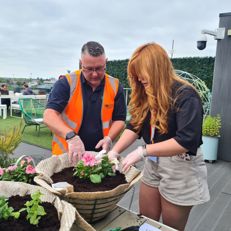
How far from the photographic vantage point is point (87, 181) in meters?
0.90

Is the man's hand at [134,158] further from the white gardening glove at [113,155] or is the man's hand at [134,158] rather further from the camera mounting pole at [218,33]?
the camera mounting pole at [218,33]

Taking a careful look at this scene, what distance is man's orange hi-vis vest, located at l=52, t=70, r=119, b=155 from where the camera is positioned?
1.33 m

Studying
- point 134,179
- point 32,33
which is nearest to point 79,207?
point 134,179

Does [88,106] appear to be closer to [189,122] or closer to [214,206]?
[189,122]

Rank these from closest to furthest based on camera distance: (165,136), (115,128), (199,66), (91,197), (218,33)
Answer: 1. (91,197)
2. (165,136)
3. (115,128)
4. (218,33)
5. (199,66)

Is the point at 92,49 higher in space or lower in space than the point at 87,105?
higher

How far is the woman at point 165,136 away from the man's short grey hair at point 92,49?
0.24m

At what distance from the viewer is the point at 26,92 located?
1042 centimetres

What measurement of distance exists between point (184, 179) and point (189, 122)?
282 mm

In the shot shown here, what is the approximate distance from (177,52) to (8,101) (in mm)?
7132

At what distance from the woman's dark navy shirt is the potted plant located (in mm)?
3379

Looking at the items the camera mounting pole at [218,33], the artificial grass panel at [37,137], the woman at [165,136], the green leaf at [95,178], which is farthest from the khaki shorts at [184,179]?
the artificial grass panel at [37,137]

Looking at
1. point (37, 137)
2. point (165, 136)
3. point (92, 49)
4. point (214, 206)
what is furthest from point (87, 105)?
point (37, 137)

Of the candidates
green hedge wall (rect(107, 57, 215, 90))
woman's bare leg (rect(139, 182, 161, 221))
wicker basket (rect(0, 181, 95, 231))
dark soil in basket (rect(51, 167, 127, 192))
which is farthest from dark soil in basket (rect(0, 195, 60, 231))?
green hedge wall (rect(107, 57, 215, 90))
